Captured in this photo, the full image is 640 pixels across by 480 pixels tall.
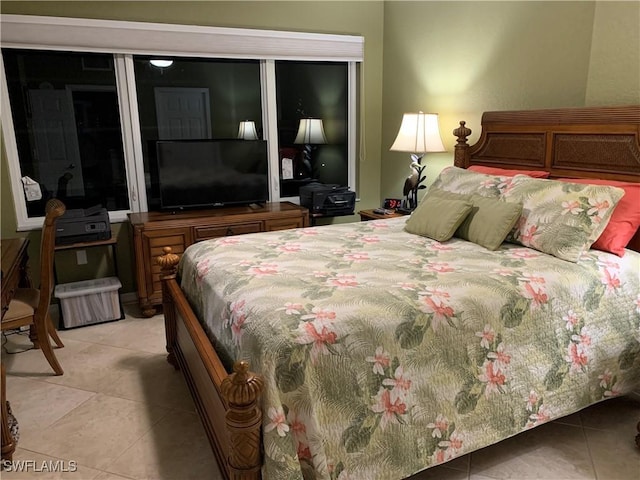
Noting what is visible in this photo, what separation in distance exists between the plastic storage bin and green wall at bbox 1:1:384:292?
33 cm

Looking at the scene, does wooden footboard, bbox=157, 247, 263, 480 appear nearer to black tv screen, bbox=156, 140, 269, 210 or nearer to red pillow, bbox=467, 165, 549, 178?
black tv screen, bbox=156, 140, 269, 210

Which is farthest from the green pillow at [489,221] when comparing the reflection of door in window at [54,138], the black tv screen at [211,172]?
the reflection of door in window at [54,138]

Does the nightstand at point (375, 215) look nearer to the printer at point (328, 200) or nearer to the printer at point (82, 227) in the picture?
the printer at point (328, 200)

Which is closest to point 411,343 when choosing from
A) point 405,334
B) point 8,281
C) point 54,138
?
point 405,334

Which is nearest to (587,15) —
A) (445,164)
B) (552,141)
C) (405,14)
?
(552,141)

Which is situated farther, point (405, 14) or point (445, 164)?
point (405, 14)

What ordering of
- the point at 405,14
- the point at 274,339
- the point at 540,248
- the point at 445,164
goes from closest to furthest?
the point at 274,339 → the point at 540,248 → the point at 445,164 → the point at 405,14

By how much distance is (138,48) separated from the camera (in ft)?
12.1

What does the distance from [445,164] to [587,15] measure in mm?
1422

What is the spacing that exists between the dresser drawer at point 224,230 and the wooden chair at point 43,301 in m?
1.13

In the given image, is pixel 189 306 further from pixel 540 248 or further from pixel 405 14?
pixel 405 14

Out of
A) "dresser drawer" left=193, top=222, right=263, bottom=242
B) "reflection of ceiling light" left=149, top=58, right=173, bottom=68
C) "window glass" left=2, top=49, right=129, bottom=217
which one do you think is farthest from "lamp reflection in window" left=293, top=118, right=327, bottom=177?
"window glass" left=2, top=49, right=129, bottom=217

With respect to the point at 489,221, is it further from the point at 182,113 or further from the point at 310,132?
the point at 182,113

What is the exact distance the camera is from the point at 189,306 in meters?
2.43
